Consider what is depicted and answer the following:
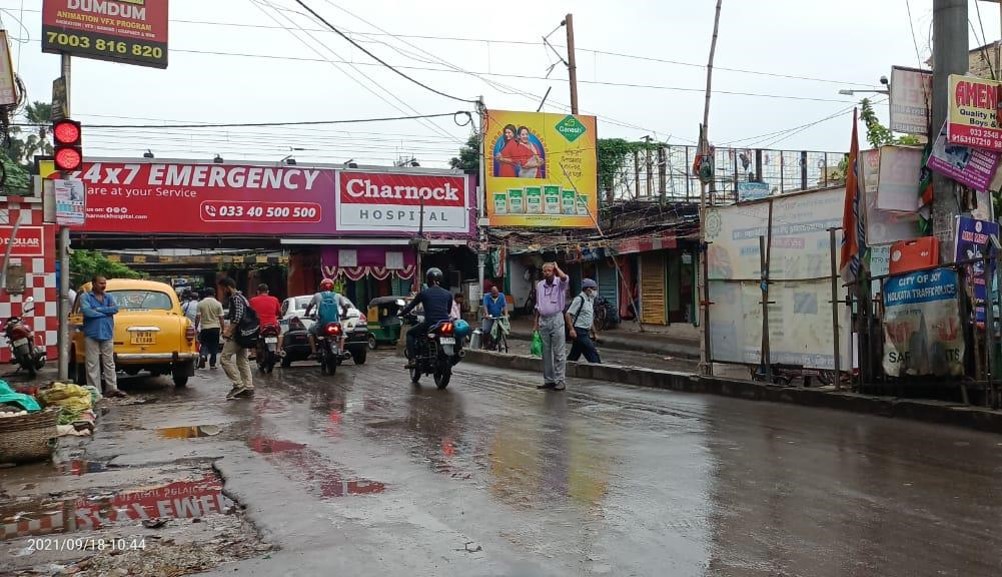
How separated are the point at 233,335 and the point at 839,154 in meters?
30.9

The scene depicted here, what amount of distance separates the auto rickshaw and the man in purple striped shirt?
40.5ft

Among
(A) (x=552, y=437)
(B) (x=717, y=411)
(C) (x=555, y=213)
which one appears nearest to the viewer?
(A) (x=552, y=437)

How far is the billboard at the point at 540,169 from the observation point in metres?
31.3

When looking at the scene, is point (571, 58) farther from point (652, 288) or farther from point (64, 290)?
point (64, 290)

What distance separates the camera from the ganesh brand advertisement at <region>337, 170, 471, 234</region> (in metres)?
30.5

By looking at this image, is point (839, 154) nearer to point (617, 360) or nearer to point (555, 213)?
point (555, 213)

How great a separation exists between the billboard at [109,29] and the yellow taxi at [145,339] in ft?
12.9

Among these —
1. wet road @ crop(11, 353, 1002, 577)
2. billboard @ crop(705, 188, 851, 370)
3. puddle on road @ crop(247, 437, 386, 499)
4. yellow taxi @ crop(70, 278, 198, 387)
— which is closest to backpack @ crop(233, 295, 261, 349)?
wet road @ crop(11, 353, 1002, 577)

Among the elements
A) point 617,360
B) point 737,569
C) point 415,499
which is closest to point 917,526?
point 737,569

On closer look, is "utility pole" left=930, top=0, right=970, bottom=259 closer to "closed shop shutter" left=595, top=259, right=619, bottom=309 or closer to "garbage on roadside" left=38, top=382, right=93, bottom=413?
"garbage on roadside" left=38, top=382, right=93, bottom=413

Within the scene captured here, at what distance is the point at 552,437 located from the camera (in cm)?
834

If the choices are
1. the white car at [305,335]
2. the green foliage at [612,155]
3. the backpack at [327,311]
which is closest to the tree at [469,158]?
the green foliage at [612,155]

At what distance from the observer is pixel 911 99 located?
991 cm

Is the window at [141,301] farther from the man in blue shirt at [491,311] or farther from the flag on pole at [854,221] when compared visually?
the flag on pole at [854,221]
